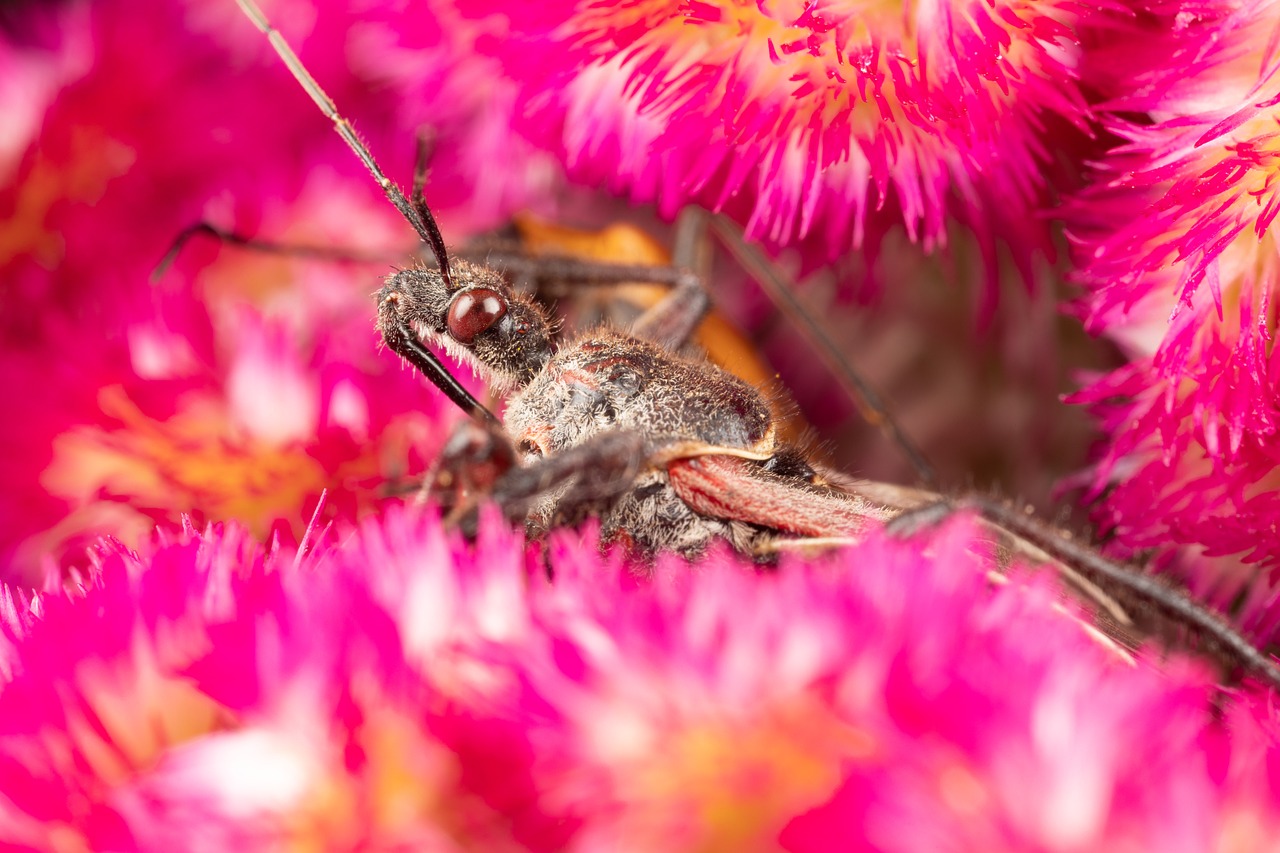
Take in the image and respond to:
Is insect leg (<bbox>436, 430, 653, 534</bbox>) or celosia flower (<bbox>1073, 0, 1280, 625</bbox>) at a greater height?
insect leg (<bbox>436, 430, 653, 534</bbox>)

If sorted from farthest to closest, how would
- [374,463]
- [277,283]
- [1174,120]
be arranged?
[277,283], [374,463], [1174,120]

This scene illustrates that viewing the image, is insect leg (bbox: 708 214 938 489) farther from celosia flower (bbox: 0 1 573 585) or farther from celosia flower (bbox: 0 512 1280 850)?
celosia flower (bbox: 0 512 1280 850)

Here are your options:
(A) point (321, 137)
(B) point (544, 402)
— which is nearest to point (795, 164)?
(B) point (544, 402)

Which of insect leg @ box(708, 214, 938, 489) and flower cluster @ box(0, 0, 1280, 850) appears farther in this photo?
insect leg @ box(708, 214, 938, 489)

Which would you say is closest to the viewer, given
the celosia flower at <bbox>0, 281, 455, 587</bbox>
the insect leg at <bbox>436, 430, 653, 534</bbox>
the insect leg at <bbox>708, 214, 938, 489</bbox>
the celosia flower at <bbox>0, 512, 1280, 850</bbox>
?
the celosia flower at <bbox>0, 512, 1280, 850</bbox>

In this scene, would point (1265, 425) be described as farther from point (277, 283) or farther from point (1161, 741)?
A: point (277, 283)

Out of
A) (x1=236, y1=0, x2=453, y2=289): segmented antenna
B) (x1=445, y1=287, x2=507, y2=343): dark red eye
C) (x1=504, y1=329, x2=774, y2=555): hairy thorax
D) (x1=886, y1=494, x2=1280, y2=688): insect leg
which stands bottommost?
(x1=886, y1=494, x2=1280, y2=688): insect leg

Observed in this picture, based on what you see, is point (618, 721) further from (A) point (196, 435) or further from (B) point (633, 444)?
(A) point (196, 435)

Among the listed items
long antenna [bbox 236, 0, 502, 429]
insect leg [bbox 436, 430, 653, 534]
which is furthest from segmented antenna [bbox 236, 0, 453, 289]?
insect leg [bbox 436, 430, 653, 534]

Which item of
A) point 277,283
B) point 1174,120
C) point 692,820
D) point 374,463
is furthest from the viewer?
A: point 277,283
